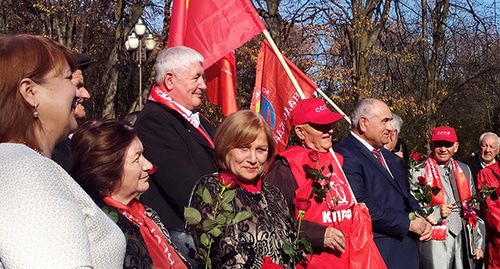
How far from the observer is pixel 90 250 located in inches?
66.4

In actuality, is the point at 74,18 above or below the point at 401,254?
above

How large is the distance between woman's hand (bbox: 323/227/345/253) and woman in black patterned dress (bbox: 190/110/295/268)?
0.78m

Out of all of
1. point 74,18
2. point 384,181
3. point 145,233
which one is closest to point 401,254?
point 384,181

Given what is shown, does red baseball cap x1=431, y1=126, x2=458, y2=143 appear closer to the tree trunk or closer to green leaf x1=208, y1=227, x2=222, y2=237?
green leaf x1=208, y1=227, x2=222, y2=237

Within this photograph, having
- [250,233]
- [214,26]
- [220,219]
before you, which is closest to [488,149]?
[214,26]

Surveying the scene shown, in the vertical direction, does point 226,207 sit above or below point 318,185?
above

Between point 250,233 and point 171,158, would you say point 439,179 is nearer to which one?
point 171,158

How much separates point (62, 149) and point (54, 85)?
2514mm

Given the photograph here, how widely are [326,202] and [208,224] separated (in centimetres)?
172

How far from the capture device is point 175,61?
14.3 ft

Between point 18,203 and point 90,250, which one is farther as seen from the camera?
point 90,250

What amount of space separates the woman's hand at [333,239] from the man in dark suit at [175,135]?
29.6 inches

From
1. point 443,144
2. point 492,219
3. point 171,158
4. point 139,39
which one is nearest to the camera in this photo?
point 171,158

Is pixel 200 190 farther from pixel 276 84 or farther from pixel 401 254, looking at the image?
pixel 276 84
